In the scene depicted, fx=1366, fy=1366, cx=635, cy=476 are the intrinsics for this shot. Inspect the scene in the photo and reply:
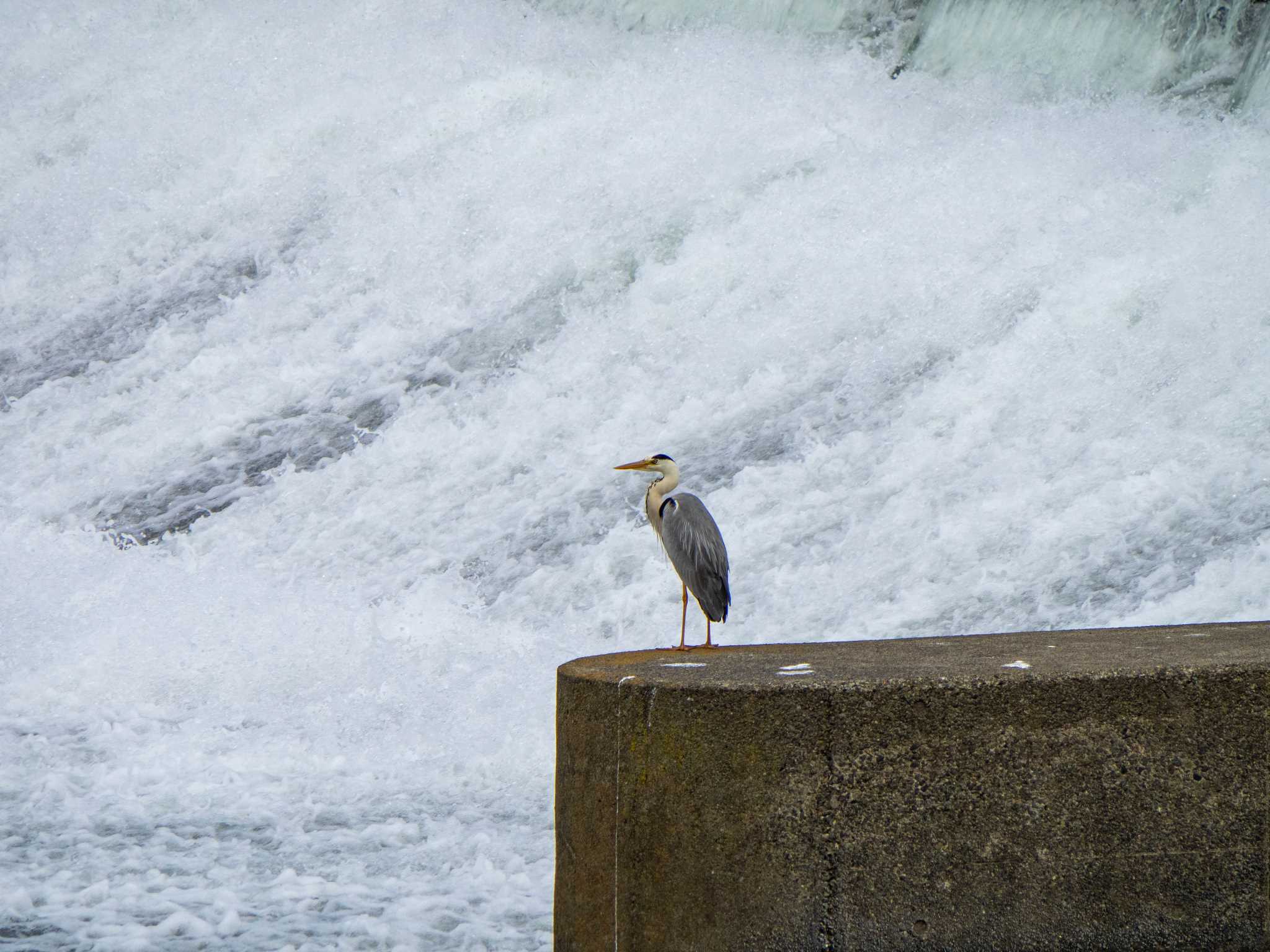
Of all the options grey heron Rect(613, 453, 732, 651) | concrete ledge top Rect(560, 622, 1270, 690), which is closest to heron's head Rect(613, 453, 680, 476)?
grey heron Rect(613, 453, 732, 651)

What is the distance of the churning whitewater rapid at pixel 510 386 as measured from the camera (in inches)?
233

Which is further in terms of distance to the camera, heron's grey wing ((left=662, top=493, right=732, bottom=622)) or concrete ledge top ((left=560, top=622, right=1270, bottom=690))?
heron's grey wing ((left=662, top=493, right=732, bottom=622))

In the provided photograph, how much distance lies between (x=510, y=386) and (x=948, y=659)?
6081 millimetres

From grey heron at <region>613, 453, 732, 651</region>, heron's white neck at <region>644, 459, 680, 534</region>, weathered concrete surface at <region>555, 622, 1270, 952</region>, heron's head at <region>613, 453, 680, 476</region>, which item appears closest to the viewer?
weathered concrete surface at <region>555, 622, 1270, 952</region>

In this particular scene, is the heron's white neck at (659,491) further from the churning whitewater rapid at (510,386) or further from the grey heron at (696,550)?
the churning whitewater rapid at (510,386)

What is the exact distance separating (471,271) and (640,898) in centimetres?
760

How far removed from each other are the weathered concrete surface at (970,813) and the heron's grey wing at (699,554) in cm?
125

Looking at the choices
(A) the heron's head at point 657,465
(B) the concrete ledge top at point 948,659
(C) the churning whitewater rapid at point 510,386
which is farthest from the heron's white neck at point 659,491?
(C) the churning whitewater rapid at point 510,386

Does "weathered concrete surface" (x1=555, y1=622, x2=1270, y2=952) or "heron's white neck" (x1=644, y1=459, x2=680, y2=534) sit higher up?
"heron's white neck" (x1=644, y1=459, x2=680, y2=534)

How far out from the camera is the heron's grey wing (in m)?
4.25

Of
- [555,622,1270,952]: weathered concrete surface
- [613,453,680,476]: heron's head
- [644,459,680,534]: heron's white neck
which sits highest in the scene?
[613,453,680,476]: heron's head

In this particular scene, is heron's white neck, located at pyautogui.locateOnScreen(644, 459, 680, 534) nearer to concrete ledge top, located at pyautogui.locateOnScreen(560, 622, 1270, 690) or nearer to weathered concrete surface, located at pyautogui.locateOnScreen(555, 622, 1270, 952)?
concrete ledge top, located at pyautogui.locateOnScreen(560, 622, 1270, 690)

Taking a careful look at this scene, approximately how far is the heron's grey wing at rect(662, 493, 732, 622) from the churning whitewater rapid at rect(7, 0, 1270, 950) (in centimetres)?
131

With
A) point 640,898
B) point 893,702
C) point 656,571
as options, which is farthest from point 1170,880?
point 656,571
